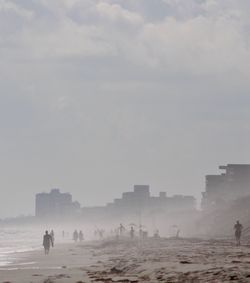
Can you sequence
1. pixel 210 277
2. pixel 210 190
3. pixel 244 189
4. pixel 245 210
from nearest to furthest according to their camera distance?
pixel 210 277 → pixel 245 210 → pixel 244 189 → pixel 210 190

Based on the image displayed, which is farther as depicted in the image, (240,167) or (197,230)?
(240,167)

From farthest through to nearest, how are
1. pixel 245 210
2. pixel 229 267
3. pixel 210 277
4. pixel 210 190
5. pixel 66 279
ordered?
1. pixel 210 190
2. pixel 245 210
3. pixel 66 279
4. pixel 229 267
5. pixel 210 277

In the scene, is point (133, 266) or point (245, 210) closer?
point (133, 266)

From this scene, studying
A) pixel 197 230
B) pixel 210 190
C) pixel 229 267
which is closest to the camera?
pixel 229 267

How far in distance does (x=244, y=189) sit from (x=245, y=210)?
73.0 meters

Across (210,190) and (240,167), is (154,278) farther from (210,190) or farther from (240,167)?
(210,190)

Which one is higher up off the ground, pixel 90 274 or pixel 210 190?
pixel 210 190

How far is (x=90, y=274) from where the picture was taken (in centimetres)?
2236

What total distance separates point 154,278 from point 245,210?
238ft

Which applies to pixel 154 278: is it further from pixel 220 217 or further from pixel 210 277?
pixel 220 217

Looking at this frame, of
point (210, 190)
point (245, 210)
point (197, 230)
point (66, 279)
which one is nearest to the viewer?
point (66, 279)

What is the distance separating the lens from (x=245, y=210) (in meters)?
89.1

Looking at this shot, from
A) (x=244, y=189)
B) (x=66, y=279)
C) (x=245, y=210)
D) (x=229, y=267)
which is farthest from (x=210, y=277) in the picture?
(x=244, y=189)

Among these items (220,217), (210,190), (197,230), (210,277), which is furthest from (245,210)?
(210,190)
